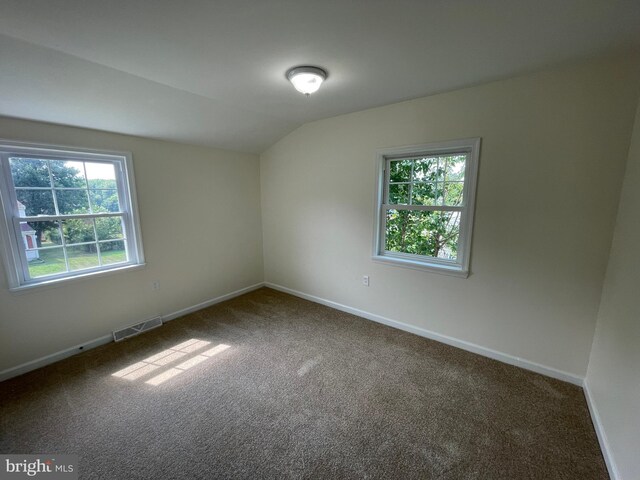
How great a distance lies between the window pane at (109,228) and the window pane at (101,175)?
34cm

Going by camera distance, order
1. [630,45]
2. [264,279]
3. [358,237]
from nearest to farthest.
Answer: [630,45] → [358,237] → [264,279]

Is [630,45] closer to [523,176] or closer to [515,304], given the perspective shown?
[523,176]

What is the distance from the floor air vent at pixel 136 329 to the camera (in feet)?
8.92

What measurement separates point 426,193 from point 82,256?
3525mm

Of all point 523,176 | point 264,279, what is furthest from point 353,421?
point 264,279

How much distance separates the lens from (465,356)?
247 cm

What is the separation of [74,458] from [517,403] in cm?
289

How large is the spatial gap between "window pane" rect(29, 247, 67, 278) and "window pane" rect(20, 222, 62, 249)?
64 mm

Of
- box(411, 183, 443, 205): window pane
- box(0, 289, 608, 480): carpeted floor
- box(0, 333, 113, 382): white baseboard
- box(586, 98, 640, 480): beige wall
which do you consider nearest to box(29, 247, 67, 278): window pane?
box(0, 333, 113, 382): white baseboard

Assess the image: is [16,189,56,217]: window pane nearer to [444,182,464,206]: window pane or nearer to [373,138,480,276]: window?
[373,138,480,276]: window

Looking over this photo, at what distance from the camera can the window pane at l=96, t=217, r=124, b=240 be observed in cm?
265

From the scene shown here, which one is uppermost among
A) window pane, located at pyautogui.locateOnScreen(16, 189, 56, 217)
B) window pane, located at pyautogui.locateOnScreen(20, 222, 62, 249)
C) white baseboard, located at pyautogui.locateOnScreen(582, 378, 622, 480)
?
window pane, located at pyautogui.locateOnScreen(16, 189, 56, 217)

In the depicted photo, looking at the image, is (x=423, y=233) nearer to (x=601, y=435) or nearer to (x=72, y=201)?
(x=601, y=435)

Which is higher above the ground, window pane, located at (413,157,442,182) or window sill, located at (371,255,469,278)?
window pane, located at (413,157,442,182)
